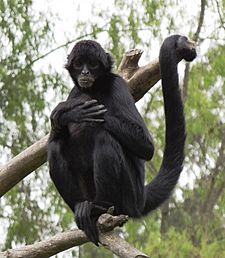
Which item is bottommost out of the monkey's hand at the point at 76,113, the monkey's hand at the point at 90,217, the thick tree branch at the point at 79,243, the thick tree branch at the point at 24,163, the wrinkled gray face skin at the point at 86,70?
the thick tree branch at the point at 79,243

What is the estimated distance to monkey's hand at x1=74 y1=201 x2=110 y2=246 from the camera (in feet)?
21.7

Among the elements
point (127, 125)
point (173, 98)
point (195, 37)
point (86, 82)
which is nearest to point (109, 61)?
point (86, 82)

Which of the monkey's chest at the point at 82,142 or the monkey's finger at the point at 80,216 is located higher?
the monkey's chest at the point at 82,142

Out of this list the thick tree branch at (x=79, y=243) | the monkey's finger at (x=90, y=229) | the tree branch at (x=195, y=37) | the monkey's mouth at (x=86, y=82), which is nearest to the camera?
the thick tree branch at (x=79, y=243)

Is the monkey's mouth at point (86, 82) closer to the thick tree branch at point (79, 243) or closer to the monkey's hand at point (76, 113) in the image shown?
the monkey's hand at point (76, 113)

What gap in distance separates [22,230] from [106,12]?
381 cm

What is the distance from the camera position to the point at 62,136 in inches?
279

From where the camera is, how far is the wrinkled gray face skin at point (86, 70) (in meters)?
7.02

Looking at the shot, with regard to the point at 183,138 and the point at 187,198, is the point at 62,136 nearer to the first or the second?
the point at 183,138

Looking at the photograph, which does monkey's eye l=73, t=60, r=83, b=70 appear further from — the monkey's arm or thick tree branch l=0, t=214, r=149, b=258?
thick tree branch l=0, t=214, r=149, b=258

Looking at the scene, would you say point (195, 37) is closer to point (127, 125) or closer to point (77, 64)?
point (77, 64)

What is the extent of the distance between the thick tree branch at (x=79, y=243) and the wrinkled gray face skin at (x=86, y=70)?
1177mm

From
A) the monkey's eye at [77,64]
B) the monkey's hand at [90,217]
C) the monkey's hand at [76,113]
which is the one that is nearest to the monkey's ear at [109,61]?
the monkey's eye at [77,64]

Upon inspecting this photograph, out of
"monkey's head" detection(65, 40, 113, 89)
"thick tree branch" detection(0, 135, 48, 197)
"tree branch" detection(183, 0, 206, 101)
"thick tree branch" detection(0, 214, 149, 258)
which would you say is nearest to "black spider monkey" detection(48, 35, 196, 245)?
"monkey's head" detection(65, 40, 113, 89)
